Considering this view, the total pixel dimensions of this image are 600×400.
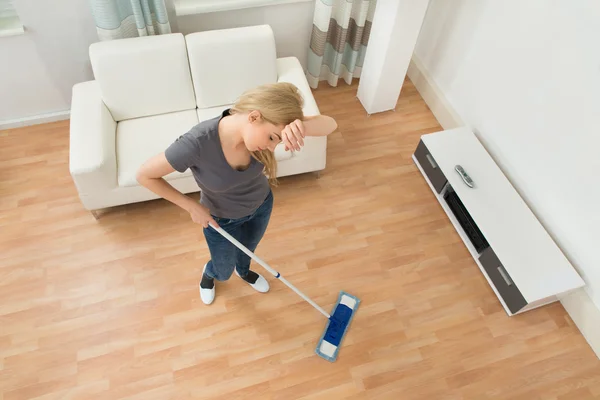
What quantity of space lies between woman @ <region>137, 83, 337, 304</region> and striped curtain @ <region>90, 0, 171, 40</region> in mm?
1331

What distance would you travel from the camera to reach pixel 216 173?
1.47 metres

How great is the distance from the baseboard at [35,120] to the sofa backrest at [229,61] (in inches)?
43.0

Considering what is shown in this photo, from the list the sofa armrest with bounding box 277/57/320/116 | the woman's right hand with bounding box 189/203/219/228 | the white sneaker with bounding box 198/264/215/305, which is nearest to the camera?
the woman's right hand with bounding box 189/203/219/228

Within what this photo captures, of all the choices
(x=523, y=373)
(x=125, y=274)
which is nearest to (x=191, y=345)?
(x=125, y=274)

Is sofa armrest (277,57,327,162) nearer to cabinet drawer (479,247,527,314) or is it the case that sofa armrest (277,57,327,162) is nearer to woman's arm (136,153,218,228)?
woman's arm (136,153,218,228)

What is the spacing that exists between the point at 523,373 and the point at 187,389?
5.59ft

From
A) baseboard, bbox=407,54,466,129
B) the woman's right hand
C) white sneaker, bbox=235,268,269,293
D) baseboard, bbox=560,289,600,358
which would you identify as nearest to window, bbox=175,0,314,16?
baseboard, bbox=407,54,466,129

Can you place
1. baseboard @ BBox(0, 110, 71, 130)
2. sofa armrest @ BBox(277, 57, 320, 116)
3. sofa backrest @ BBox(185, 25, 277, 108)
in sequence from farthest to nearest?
baseboard @ BBox(0, 110, 71, 130) < sofa armrest @ BBox(277, 57, 320, 116) < sofa backrest @ BBox(185, 25, 277, 108)

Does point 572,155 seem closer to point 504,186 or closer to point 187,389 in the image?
point 504,186

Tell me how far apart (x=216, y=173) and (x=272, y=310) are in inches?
43.9

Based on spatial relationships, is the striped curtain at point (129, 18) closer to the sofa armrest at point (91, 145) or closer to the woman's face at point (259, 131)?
the sofa armrest at point (91, 145)

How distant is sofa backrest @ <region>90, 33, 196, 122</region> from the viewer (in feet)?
7.75

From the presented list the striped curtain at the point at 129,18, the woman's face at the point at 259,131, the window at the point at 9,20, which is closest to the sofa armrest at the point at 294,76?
the striped curtain at the point at 129,18

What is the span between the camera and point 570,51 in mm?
2076
